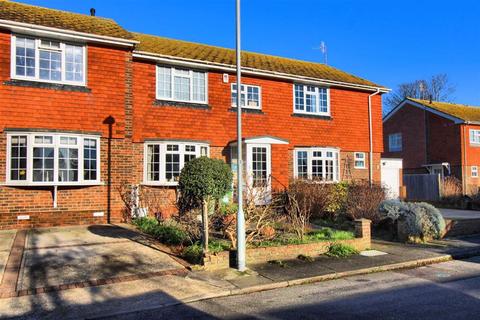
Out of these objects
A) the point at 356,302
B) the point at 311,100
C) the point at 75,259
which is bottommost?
the point at 356,302

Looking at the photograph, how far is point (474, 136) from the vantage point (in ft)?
101

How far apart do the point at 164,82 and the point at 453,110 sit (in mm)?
25847

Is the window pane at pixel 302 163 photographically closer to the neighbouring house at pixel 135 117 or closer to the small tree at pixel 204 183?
the neighbouring house at pixel 135 117

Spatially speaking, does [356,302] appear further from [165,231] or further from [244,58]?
[244,58]

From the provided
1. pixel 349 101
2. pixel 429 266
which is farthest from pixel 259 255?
pixel 349 101

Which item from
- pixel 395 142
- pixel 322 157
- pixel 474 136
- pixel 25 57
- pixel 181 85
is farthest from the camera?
pixel 395 142

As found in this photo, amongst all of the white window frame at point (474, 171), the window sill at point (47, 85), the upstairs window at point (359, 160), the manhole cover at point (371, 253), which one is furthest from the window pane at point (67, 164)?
the white window frame at point (474, 171)

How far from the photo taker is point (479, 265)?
32.3ft

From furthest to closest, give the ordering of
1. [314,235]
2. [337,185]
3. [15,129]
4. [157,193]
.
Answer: [337,185] → [157,193] → [15,129] → [314,235]

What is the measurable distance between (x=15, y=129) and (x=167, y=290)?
8199 mm

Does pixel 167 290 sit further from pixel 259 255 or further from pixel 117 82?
pixel 117 82

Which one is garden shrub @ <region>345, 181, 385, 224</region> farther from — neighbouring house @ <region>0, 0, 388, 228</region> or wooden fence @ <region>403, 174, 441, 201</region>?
wooden fence @ <region>403, 174, 441, 201</region>

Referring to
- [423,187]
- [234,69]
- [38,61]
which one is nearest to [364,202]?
[234,69]

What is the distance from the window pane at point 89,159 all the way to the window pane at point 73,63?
213 cm
